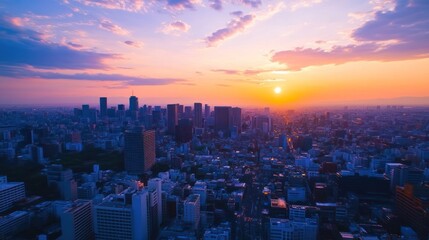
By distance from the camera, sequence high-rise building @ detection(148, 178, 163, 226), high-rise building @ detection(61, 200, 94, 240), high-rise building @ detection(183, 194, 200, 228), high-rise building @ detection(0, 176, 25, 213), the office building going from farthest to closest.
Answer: high-rise building @ detection(0, 176, 25, 213) → high-rise building @ detection(148, 178, 163, 226) → high-rise building @ detection(183, 194, 200, 228) → the office building → high-rise building @ detection(61, 200, 94, 240)

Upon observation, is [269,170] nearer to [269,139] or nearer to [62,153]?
[269,139]

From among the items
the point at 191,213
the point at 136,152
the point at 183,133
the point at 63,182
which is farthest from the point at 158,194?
the point at 183,133

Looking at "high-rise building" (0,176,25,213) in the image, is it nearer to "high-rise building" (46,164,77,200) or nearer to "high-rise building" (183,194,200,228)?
"high-rise building" (46,164,77,200)

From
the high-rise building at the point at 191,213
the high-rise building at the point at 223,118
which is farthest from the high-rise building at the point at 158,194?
the high-rise building at the point at 223,118

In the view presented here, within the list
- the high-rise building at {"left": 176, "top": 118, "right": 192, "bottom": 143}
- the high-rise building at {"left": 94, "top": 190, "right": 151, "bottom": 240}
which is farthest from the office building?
the high-rise building at {"left": 176, "top": 118, "right": 192, "bottom": 143}

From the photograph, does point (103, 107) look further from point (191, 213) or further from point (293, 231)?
point (293, 231)

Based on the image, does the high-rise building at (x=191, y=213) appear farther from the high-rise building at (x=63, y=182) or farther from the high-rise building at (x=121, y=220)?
the high-rise building at (x=63, y=182)

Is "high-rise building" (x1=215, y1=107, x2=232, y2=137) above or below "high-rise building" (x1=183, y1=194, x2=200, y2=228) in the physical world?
above

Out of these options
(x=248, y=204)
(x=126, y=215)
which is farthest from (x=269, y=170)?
(x=126, y=215)
